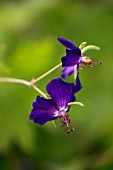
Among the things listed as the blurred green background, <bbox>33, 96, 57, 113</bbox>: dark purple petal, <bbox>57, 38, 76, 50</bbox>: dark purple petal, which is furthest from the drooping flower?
the blurred green background

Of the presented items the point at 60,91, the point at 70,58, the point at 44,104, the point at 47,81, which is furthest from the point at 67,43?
the point at 47,81

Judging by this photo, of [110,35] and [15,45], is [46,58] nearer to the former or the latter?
[15,45]

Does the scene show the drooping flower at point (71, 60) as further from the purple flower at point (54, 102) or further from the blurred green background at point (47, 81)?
the blurred green background at point (47, 81)

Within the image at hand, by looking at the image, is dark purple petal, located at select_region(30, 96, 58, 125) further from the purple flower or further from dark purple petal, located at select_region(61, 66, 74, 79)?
dark purple petal, located at select_region(61, 66, 74, 79)

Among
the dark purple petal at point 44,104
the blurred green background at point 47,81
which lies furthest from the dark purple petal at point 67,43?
the blurred green background at point 47,81

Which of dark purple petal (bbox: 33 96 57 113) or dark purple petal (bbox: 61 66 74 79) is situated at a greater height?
dark purple petal (bbox: 61 66 74 79)

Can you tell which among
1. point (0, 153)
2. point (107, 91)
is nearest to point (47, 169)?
point (0, 153)
